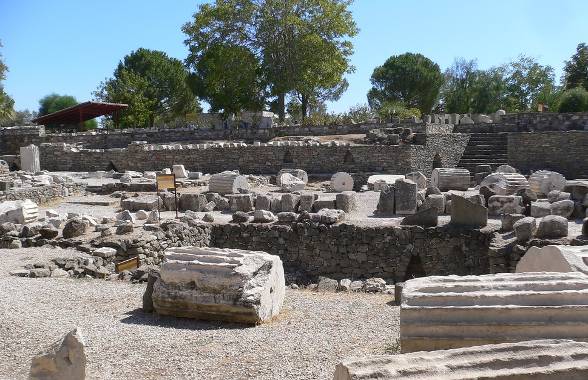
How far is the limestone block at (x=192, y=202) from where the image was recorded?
17.3 m

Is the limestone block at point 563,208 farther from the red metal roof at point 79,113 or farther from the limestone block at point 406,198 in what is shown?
the red metal roof at point 79,113

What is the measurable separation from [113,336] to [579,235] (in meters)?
8.29

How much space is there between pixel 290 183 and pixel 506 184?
6.97 metres

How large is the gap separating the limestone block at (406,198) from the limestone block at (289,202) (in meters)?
2.46

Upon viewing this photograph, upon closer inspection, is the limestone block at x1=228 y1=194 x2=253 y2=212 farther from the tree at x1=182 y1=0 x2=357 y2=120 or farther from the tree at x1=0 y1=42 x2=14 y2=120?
the tree at x1=0 y1=42 x2=14 y2=120

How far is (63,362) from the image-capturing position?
15.8 ft

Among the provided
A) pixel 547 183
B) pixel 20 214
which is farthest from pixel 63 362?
pixel 547 183

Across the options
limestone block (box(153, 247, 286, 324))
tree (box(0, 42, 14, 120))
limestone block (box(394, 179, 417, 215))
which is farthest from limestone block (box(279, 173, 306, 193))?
tree (box(0, 42, 14, 120))

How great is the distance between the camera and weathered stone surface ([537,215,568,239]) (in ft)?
37.4

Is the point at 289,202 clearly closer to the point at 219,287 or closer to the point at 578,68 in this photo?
the point at 219,287

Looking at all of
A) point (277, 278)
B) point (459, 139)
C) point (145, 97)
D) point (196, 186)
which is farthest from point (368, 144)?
point (145, 97)

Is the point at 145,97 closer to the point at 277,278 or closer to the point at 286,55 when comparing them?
the point at 286,55

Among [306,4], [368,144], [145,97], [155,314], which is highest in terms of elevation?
[306,4]

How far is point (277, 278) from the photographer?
7895 mm
